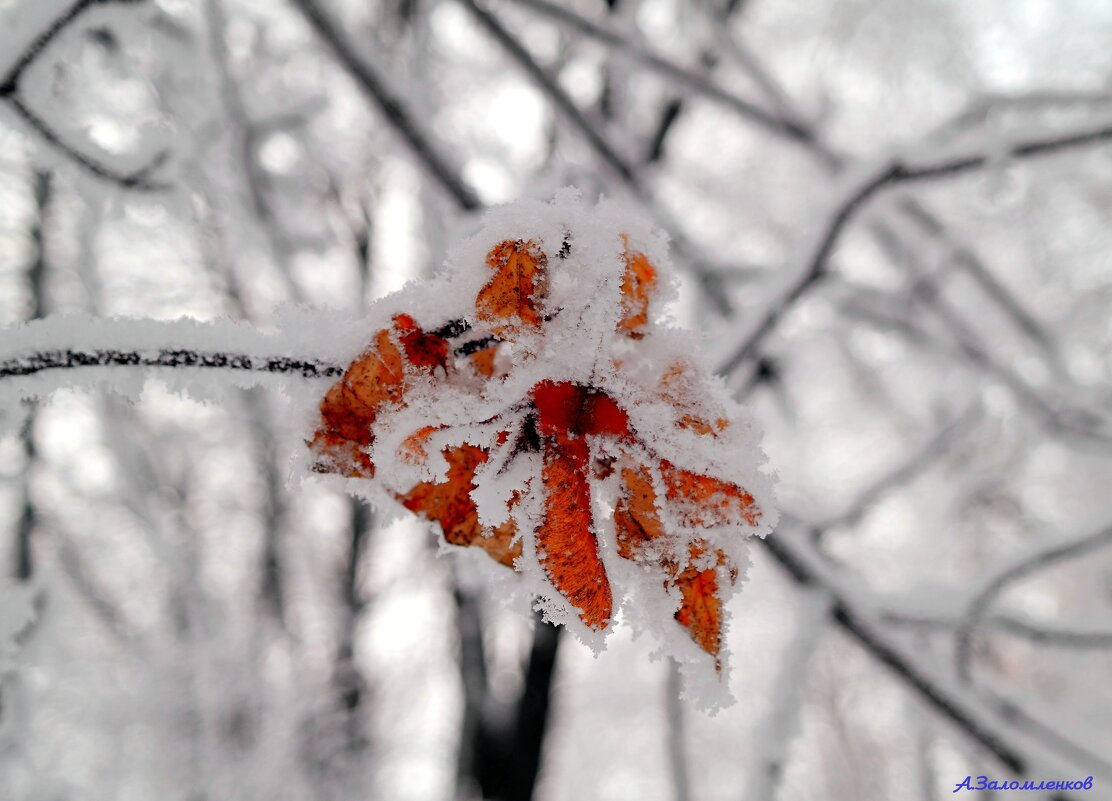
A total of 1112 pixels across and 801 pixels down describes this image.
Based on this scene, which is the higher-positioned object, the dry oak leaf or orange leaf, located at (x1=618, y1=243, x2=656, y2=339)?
orange leaf, located at (x1=618, y1=243, x2=656, y2=339)

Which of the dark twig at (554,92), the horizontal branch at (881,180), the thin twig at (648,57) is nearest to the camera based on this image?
the horizontal branch at (881,180)

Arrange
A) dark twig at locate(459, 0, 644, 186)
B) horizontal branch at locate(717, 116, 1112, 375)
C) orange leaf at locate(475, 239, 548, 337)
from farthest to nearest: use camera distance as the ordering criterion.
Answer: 1. dark twig at locate(459, 0, 644, 186)
2. horizontal branch at locate(717, 116, 1112, 375)
3. orange leaf at locate(475, 239, 548, 337)

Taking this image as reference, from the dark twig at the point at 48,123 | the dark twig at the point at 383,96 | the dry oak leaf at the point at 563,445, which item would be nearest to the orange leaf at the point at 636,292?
the dry oak leaf at the point at 563,445

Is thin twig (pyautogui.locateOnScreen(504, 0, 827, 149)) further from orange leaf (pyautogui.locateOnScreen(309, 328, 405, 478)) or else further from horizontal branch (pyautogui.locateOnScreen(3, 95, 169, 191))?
orange leaf (pyautogui.locateOnScreen(309, 328, 405, 478))

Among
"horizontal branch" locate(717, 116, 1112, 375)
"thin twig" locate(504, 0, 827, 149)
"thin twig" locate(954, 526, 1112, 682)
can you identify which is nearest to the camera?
"horizontal branch" locate(717, 116, 1112, 375)

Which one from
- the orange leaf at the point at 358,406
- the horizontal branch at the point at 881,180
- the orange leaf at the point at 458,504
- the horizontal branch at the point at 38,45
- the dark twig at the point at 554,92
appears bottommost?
the orange leaf at the point at 458,504

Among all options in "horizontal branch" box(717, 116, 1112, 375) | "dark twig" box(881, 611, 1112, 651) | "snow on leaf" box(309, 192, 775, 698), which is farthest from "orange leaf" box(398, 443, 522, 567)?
"dark twig" box(881, 611, 1112, 651)

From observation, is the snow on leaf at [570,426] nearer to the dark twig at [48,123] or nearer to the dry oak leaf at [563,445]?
the dry oak leaf at [563,445]

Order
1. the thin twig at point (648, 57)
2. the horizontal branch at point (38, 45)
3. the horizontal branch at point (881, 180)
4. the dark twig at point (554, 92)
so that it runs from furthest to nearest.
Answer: the thin twig at point (648, 57) → the dark twig at point (554, 92) → the horizontal branch at point (881, 180) → the horizontal branch at point (38, 45)
